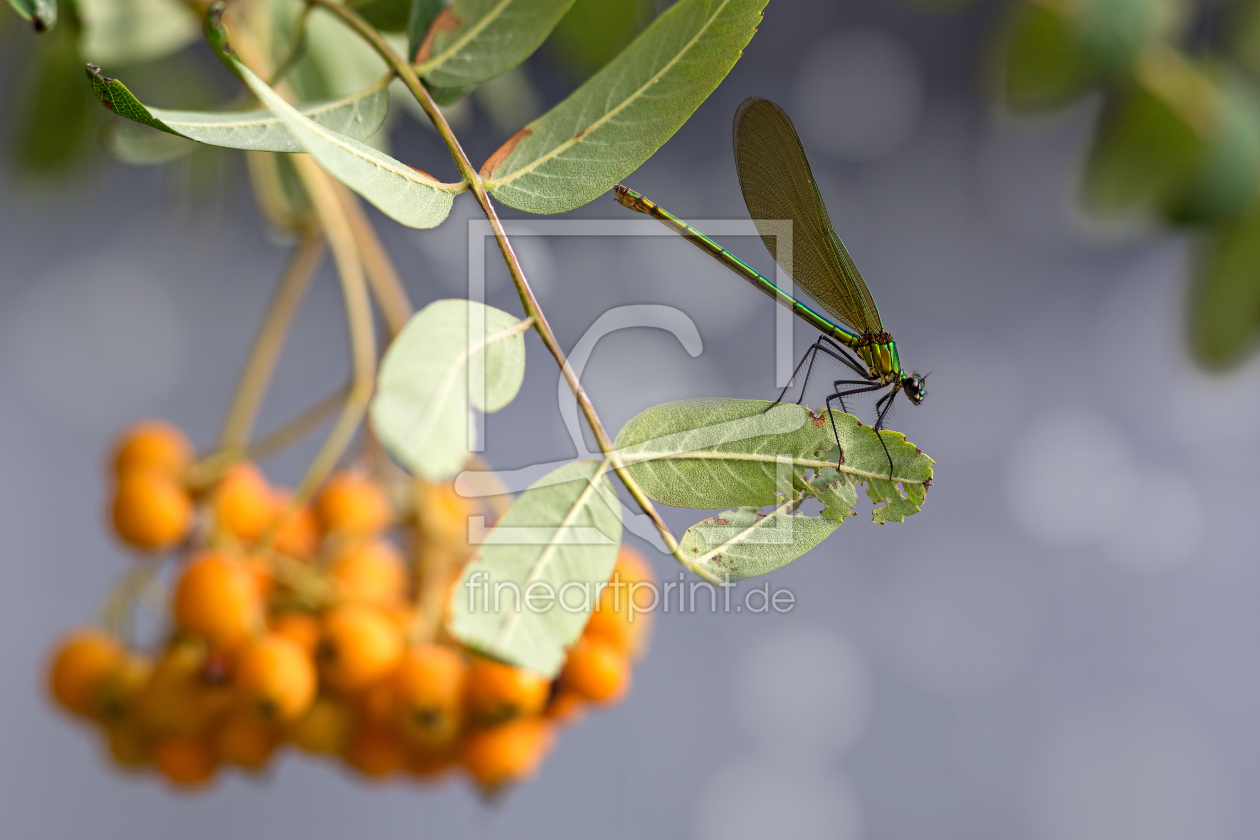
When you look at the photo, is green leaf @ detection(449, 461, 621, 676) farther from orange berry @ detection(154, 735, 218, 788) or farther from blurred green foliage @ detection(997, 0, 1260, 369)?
blurred green foliage @ detection(997, 0, 1260, 369)

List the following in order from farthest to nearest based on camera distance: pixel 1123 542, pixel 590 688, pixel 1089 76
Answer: pixel 1123 542 → pixel 1089 76 → pixel 590 688

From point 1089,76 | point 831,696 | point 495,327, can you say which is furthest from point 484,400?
point 831,696

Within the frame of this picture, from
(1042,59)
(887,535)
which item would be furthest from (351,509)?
(887,535)

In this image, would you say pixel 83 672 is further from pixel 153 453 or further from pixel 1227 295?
pixel 1227 295

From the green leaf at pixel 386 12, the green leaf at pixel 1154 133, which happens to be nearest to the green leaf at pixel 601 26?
the green leaf at pixel 386 12

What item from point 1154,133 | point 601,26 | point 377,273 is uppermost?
point 1154,133

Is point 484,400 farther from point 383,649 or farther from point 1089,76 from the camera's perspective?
point 1089,76
